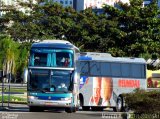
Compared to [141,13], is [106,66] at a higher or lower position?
lower

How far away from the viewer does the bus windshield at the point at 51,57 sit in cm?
2803

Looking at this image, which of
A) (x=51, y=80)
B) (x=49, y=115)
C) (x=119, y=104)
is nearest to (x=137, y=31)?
(x=119, y=104)

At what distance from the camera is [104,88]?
33406 mm

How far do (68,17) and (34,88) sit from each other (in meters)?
37.8

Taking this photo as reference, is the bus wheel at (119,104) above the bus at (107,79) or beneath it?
beneath

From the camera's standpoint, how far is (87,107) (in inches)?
1353

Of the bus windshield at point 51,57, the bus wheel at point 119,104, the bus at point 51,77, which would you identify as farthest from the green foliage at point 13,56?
the bus at point 51,77

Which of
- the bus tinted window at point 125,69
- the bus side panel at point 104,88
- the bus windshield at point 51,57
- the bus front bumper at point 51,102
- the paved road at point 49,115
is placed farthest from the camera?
the bus tinted window at point 125,69

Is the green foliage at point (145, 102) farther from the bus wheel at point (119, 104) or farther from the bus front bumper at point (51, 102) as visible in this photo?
the bus wheel at point (119, 104)

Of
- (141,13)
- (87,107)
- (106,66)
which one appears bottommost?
(87,107)

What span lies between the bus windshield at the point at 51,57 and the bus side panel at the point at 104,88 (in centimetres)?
471

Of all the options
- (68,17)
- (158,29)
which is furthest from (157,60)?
(68,17)

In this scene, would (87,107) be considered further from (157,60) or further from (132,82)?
(157,60)

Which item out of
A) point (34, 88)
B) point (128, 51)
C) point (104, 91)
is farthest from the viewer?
point (128, 51)
